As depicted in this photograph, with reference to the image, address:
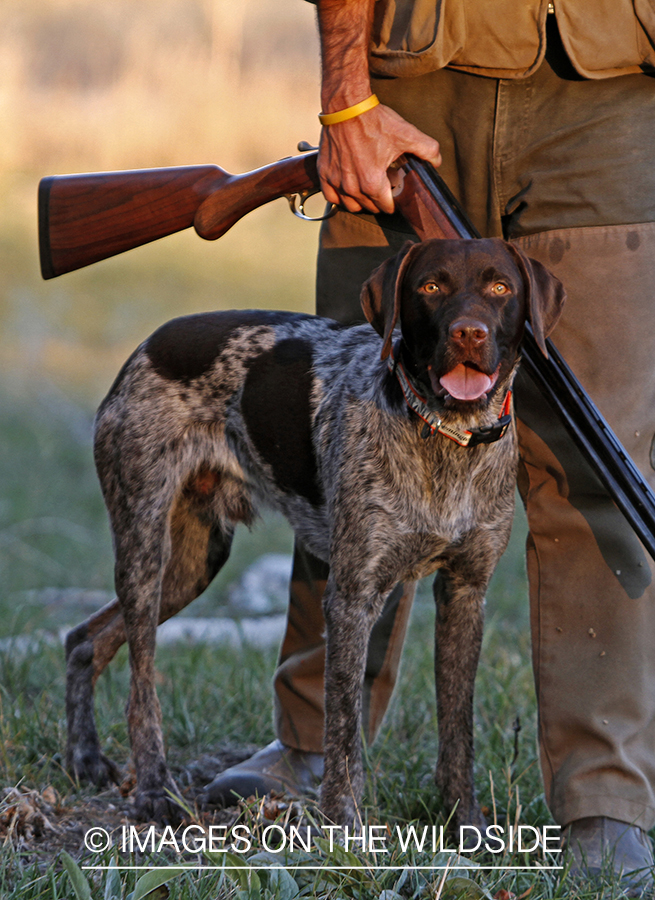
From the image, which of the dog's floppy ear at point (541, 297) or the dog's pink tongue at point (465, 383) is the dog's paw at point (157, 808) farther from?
the dog's floppy ear at point (541, 297)

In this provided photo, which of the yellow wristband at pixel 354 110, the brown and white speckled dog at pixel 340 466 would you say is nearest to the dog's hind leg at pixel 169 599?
the brown and white speckled dog at pixel 340 466

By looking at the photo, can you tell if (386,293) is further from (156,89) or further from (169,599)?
(156,89)

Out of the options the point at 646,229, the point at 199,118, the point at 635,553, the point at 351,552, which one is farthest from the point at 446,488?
the point at 199,118

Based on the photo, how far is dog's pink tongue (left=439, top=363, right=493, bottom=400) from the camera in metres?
3.12

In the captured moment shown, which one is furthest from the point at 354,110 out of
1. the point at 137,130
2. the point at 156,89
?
the point at 156,89

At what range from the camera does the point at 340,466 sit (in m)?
3.52

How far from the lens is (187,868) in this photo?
2637mm

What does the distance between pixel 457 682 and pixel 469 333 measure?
123cm

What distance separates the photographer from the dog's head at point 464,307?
3.11 meters

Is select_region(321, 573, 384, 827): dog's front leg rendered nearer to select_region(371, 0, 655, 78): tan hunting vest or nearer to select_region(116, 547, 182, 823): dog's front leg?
select_region(116, 547, 182, 823): dog's front leg

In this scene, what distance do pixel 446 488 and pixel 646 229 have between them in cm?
96

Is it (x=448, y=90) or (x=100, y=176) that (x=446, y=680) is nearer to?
(x=448, y=90)

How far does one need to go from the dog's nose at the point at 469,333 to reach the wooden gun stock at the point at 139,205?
1.05 metres

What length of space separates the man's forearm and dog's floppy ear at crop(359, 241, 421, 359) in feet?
1.60
